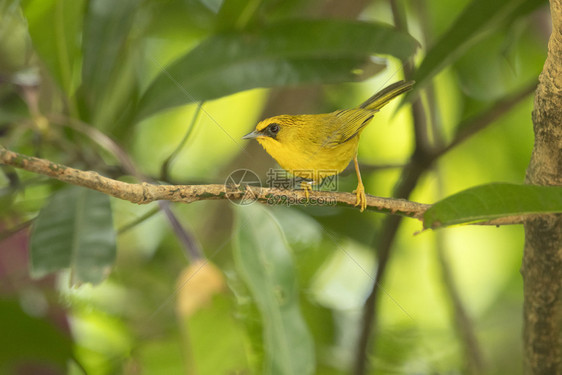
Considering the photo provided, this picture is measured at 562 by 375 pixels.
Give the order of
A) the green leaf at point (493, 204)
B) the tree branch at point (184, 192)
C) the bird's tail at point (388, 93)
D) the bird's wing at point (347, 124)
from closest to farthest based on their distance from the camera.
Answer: the tree branch at point (184, 192), the green leaf at point (493, 204), the bird's tail at point (388, 93), the bird's wing at point (347, 124)

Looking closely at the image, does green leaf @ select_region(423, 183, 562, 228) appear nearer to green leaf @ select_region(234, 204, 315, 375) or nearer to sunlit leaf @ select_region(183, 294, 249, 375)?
green leaf @ select_region(234, 204, 315, 375)

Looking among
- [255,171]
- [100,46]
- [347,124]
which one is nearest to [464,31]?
[347,124]

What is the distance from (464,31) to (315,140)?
402mm

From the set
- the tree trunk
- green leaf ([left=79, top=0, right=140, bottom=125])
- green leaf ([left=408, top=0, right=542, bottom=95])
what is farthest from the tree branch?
green leaf ([left=79, top=0, right=140, bottom=125])

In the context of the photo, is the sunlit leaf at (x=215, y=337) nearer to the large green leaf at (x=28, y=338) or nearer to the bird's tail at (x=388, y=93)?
the large green leaf at (x=28, y=338)

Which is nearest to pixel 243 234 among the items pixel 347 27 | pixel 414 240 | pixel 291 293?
pixel 291 293

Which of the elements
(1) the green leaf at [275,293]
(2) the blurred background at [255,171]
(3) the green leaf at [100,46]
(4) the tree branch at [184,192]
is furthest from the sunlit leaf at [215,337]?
(3) the green leaf at [100,46]

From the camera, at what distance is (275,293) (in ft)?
3.95

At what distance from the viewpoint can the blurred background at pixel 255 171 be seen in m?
1.29

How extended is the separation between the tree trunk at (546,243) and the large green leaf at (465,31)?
0.36 metres

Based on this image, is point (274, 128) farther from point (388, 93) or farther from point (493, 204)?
point (493, 204)

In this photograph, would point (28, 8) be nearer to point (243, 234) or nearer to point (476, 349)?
point (243, 234)

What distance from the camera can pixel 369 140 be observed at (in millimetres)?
1956

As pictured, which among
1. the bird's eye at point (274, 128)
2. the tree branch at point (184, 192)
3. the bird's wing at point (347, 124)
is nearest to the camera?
the tree branch at point (184, 192)
